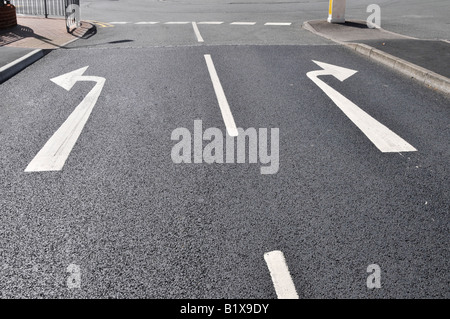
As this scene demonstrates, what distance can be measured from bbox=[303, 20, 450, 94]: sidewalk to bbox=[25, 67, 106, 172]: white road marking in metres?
6.22

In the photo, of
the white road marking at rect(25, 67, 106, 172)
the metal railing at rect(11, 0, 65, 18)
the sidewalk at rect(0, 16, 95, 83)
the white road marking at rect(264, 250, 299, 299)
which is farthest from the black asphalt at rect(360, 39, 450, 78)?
the metal railing at rect(11, 0, 65, 18)

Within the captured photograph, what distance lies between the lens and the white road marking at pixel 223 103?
6.26m

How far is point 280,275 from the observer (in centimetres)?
334

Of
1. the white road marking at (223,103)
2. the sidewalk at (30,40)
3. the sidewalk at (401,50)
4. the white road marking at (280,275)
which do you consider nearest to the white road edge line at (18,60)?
the sidewalk at (30,40)

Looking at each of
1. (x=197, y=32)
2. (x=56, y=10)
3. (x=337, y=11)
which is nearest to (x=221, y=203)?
(x=197, y=32)

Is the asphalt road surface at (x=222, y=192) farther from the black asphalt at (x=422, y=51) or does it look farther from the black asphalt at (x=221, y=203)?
the black asphalt at (x=422, y=51)

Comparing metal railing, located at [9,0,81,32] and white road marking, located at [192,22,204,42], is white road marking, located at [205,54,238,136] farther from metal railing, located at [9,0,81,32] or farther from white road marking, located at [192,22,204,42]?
metal railing, located at [9,0,81,32]

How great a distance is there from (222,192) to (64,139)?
2.60 metres

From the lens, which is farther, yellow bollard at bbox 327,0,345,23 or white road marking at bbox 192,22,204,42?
yellow bollard at bbox 327,0,345,23

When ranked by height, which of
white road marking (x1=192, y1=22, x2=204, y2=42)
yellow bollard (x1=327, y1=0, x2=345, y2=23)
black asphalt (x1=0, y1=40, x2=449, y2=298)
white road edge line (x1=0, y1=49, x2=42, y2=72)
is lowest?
black asphalt (x1=0, y1=40, x2=449, y2=298)

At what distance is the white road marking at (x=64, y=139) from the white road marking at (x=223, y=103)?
2.13 m

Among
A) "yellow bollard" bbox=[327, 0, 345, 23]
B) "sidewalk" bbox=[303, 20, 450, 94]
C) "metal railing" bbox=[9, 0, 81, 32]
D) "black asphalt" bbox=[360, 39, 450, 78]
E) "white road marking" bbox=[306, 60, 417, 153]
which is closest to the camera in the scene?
"white road marking" bbox=[306, 60, 417, 153]

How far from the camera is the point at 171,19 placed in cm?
1858

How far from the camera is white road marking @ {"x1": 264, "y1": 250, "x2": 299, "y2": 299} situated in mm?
3156
